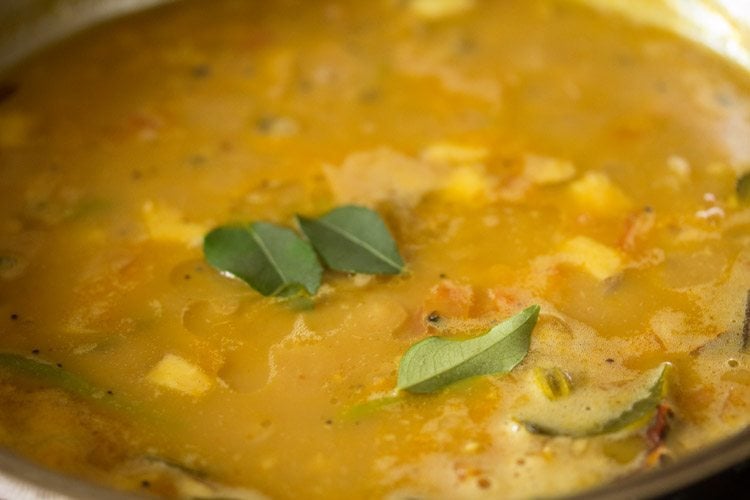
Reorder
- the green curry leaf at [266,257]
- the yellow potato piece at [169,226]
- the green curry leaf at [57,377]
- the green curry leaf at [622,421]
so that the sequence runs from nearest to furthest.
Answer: the green curry leaf at [622,421] → the green curry leaf at [57,377] → the green curry leaf at [266,257] → the yellow potato piece at [169,226]

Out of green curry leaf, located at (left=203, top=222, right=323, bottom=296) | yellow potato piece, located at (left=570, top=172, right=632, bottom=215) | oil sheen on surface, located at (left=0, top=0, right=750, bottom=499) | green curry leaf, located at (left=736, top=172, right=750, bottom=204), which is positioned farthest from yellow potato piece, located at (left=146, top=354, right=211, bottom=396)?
Answer: green curry leaf, located at (left=736, top=172, right=750, bottom=204)

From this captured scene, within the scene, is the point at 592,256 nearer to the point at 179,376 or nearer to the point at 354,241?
the point at 354,241

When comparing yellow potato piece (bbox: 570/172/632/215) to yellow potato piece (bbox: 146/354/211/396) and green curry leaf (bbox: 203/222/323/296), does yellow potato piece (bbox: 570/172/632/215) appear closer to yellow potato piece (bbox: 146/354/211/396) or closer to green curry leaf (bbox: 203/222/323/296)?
green curry leaf (bbox: 203/222/323/296)

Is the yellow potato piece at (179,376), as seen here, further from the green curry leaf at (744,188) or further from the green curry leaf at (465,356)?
the green curry leaf at (744,188)

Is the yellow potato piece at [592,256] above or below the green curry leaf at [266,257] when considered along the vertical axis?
above


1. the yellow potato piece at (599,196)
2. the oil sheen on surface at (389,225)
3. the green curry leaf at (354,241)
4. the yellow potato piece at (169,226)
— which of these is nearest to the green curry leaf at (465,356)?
the oil sheen on surface at (389,225)

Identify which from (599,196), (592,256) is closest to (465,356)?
(592,256)

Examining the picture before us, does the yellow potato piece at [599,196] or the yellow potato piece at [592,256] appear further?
the yellow potato piece at [599,196]
